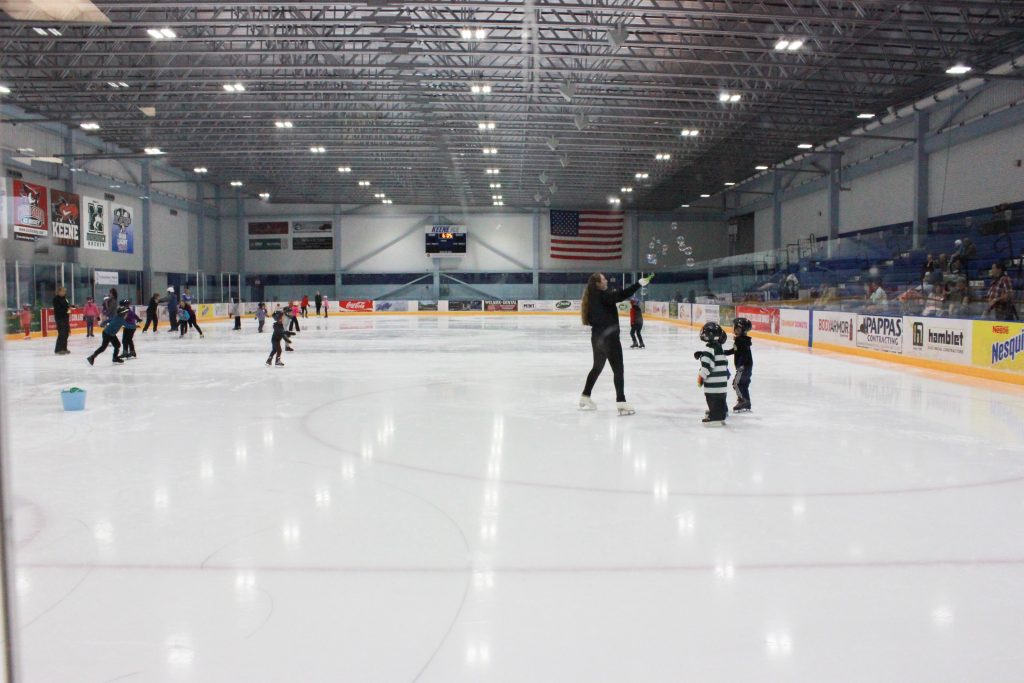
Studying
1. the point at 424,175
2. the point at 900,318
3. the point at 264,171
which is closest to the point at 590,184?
the point at 424,175

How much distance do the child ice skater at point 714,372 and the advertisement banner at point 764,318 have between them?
14731mm

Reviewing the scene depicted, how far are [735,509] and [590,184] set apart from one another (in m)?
35.2

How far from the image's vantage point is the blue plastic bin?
28.0 feet

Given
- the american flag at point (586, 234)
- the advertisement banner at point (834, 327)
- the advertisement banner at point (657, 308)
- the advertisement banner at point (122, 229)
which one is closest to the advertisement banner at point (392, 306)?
the american flag at point (586, 234)

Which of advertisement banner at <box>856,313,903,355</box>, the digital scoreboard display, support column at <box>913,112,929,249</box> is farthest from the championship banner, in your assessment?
advertisement banner at <box>856,313,903,355</box>

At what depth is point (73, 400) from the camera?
8562 mm

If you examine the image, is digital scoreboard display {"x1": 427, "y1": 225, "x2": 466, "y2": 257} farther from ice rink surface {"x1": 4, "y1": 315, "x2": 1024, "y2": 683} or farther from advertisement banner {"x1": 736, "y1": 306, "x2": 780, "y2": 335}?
ice rink surface {"x1": 4, "y1": 315, "x2": 1024, "y2": 683}

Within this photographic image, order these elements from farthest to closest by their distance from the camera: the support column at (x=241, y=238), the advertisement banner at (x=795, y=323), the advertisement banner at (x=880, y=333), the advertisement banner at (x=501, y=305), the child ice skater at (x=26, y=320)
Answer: the support column at (x=241, y=238), the advertisement banner at (x=501, y=305), the child ice skater at (x=26, y=320), the advertisement banner at (x=795, y=323), the advertisement banner at (x=880, y=333)

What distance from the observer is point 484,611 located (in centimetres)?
303

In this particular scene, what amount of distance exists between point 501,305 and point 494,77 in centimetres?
2449

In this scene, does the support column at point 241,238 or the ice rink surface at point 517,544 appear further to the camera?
the support column at point 241,238

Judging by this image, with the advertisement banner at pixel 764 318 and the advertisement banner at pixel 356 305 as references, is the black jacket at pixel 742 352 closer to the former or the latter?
the advertisement banner at pixel 764 318

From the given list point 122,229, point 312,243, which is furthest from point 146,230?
point 312,243

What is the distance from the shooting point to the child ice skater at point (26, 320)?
855 inches
